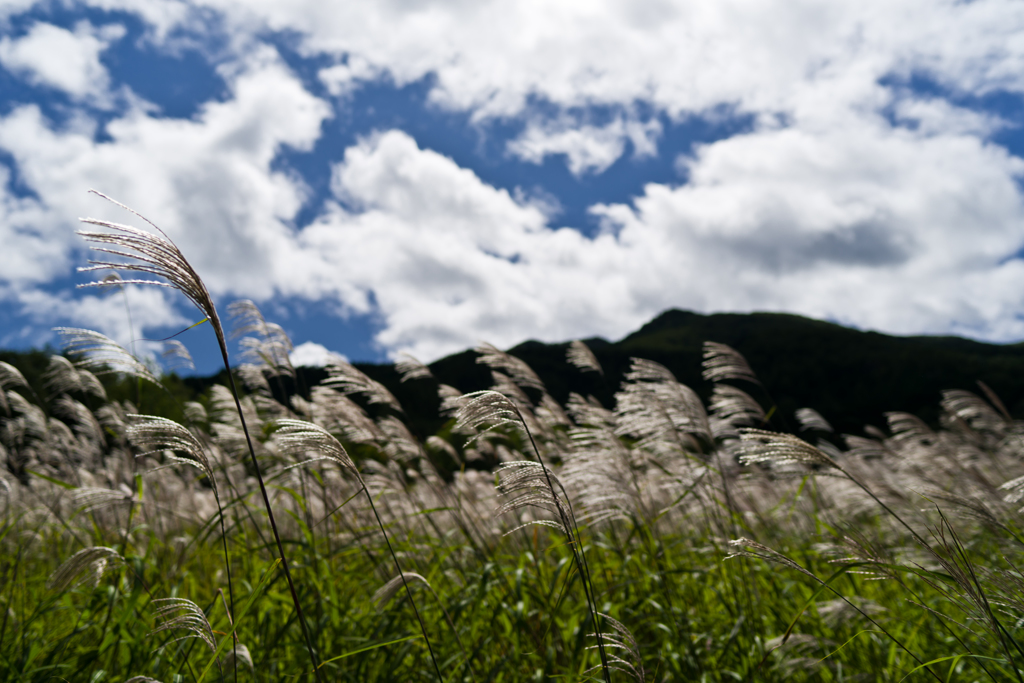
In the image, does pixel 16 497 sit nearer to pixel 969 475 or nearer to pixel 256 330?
pixel 256 330

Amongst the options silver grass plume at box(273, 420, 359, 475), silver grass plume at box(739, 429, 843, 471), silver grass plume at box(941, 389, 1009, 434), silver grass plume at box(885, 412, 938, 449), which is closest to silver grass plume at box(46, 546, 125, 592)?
silver grass plume at box(273, 420, 359, 475)

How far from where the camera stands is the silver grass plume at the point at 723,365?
12.8 feet

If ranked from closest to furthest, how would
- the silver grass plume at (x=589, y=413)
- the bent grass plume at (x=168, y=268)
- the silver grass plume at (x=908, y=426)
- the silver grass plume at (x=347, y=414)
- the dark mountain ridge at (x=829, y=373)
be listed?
the bent grass plume at (x=168, y=268), the silver grass plume at (x=347, y=414), the silver grass plume at (x=589, y=413), the silver grass plume at (x=908, y=426), the dark mountain ridge at (x=829, y=373)

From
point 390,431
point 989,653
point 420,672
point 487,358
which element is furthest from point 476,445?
point 989,653

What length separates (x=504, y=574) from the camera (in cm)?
321

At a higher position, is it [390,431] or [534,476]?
[390,431]

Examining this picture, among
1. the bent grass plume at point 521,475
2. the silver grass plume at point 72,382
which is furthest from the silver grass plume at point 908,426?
the silver grass plume at point 72,382

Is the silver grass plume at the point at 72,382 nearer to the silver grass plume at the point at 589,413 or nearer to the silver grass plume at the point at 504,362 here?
the silver grass plume at the point at 504,362

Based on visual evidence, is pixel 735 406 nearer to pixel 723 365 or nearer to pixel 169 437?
pixel 723 365

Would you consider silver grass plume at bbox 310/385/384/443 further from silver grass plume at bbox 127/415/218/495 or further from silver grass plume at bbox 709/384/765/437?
silver grass plume at bbox 709/384/765/437

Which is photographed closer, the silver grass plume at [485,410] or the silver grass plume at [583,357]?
the silver grass plume at [485,410]

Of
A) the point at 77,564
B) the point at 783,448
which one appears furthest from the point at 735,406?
the point at 77,564

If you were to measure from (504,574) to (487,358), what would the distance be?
1.33m

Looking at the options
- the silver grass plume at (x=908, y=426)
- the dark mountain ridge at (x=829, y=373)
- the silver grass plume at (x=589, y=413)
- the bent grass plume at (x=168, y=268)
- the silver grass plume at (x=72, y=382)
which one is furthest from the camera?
the dark mountain ridge at (x=829, y=373)
